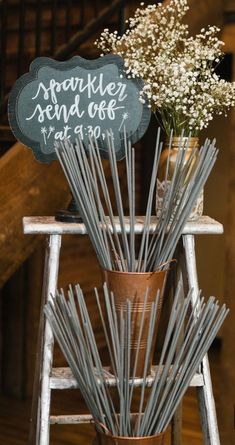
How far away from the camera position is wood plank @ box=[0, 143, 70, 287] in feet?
11.7

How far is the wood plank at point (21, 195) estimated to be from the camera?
11.7ft

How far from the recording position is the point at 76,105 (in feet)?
7.72

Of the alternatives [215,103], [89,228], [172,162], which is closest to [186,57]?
[215,103]

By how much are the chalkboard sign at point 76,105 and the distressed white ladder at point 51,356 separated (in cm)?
21

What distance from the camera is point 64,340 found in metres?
1.97

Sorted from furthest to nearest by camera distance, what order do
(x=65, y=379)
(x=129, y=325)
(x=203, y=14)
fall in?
(x=203, y=14), (x=65, y=379), (x=129, y=325)

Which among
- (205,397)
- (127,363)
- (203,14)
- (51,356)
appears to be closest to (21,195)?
(203,14)

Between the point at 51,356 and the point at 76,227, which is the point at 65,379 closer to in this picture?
the point at 51,356

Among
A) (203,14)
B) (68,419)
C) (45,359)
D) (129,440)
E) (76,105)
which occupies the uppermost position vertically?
(203,14)

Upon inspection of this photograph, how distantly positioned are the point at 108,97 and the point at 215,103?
0.95 ft

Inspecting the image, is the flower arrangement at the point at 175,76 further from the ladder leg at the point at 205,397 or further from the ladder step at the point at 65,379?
the ladder step at the point at 65,379

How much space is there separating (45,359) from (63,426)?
8.43 feet

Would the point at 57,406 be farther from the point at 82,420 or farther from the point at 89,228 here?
the point at 89,228

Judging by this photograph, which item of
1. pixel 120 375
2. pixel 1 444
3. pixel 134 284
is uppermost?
pixel 134 284
